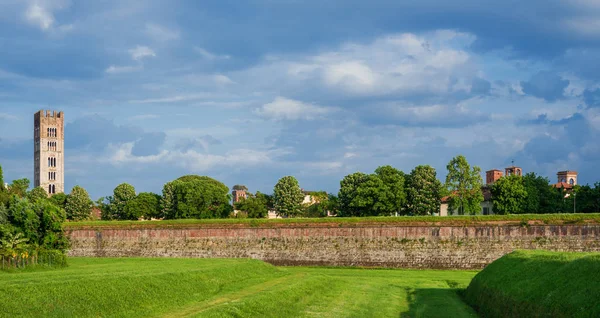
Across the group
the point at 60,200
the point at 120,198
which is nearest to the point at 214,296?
the point at 120,198

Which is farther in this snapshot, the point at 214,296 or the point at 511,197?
the point at 511,197

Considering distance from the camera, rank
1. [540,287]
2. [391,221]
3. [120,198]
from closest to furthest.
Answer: [540,287]
[391,221]
[120,198]

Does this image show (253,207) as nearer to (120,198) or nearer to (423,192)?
(120,198)

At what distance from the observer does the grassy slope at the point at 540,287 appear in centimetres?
1810

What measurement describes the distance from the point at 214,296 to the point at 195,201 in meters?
62.6

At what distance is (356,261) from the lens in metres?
55.5

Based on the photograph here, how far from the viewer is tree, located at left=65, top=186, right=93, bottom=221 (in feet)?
354

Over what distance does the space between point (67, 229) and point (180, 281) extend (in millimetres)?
40164

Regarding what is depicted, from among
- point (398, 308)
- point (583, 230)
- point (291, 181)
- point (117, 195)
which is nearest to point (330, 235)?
point (583, 230)

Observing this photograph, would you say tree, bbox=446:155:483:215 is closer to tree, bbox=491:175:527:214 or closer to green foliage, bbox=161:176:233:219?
tree, bbox=491:175:527:214

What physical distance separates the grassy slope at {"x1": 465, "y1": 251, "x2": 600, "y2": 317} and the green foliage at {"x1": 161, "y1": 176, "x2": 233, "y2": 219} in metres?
60.5

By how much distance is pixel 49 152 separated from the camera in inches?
6166

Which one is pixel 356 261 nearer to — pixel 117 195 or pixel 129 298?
pixel 129 298

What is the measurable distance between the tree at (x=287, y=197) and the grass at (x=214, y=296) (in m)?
56.1
